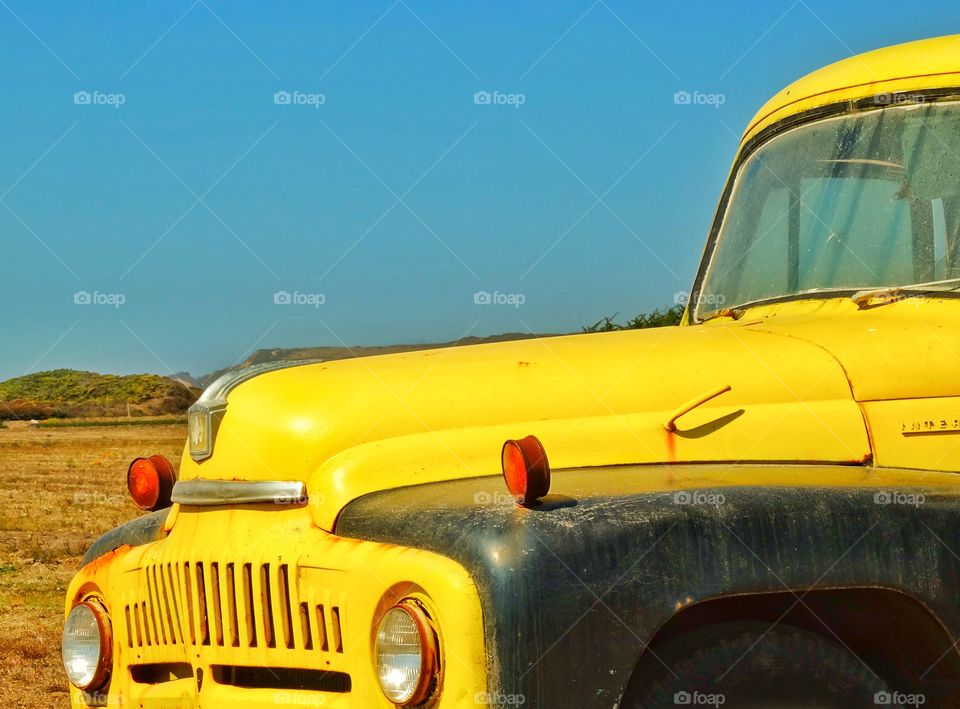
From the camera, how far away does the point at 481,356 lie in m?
3.97

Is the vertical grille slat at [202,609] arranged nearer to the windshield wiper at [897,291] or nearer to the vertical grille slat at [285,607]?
the vertical grille slat at [285,607]

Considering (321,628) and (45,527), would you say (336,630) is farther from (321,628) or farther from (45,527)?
(45,527)

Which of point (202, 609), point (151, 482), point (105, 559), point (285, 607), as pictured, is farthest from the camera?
point (151, 482)

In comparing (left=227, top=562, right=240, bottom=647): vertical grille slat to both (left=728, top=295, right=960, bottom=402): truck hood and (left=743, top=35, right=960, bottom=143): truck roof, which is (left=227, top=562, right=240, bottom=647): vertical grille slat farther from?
(left=743, top=35, right=960, bottom=143): truck roof

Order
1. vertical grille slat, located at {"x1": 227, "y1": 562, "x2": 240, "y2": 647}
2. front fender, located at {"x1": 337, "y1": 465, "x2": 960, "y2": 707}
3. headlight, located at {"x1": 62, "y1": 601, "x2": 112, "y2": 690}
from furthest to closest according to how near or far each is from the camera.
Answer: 1. headlight, located at {"x1": 62, "y1": 601, "x2": 112, "y2": 690}
2. vertical grille slat, located at {"x1": 227, "y1": 562, "x2": 240, "y2": 647}
3. front fender, located at {"x1": 337, "y1": 465, "x2": 960, "y2": 707}

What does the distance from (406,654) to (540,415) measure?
2.90ft

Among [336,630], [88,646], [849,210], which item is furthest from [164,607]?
[849,210]

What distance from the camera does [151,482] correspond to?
14.9 ft

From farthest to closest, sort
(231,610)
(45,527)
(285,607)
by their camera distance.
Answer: (45,527) → (231,610) → (285,607)

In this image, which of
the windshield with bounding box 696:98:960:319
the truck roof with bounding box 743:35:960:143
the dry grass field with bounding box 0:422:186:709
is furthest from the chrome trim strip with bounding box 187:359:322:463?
the dry grass field with bounding box 0:422:186:709

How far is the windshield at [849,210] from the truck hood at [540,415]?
537 millimetres

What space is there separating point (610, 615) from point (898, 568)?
0.75 meters

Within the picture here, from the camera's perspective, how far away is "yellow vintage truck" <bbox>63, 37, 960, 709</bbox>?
3047 millimetres

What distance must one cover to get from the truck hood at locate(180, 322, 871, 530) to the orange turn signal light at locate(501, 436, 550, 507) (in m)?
0.32
